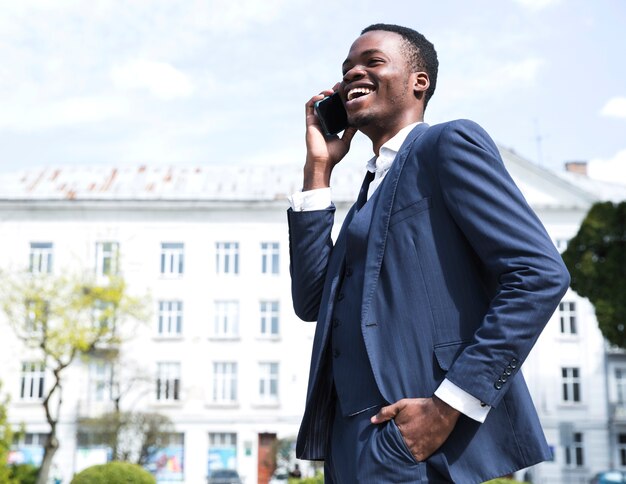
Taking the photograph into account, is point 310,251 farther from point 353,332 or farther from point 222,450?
point 222,450

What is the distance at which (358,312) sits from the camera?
2348 millimetres

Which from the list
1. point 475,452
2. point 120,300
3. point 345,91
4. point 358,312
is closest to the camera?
point 475,452

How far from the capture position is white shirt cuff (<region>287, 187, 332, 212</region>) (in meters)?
2.75

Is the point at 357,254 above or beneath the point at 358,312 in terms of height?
above

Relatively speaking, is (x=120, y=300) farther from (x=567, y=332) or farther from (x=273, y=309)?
(x=567, y=332)

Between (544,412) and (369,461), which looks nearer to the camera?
(369,461)

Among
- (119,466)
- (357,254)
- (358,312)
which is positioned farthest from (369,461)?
(119,466)

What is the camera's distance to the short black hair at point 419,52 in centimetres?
258

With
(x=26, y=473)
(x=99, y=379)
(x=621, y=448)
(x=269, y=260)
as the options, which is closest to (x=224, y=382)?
(x=99, y=379)

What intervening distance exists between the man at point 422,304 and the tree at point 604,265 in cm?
2179

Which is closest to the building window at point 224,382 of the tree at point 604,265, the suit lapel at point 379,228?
the tree at point 604,265

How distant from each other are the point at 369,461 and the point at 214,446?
121 feet

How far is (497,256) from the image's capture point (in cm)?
217

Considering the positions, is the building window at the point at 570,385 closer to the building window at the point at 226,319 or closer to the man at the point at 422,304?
the building window at the point at 226,319
